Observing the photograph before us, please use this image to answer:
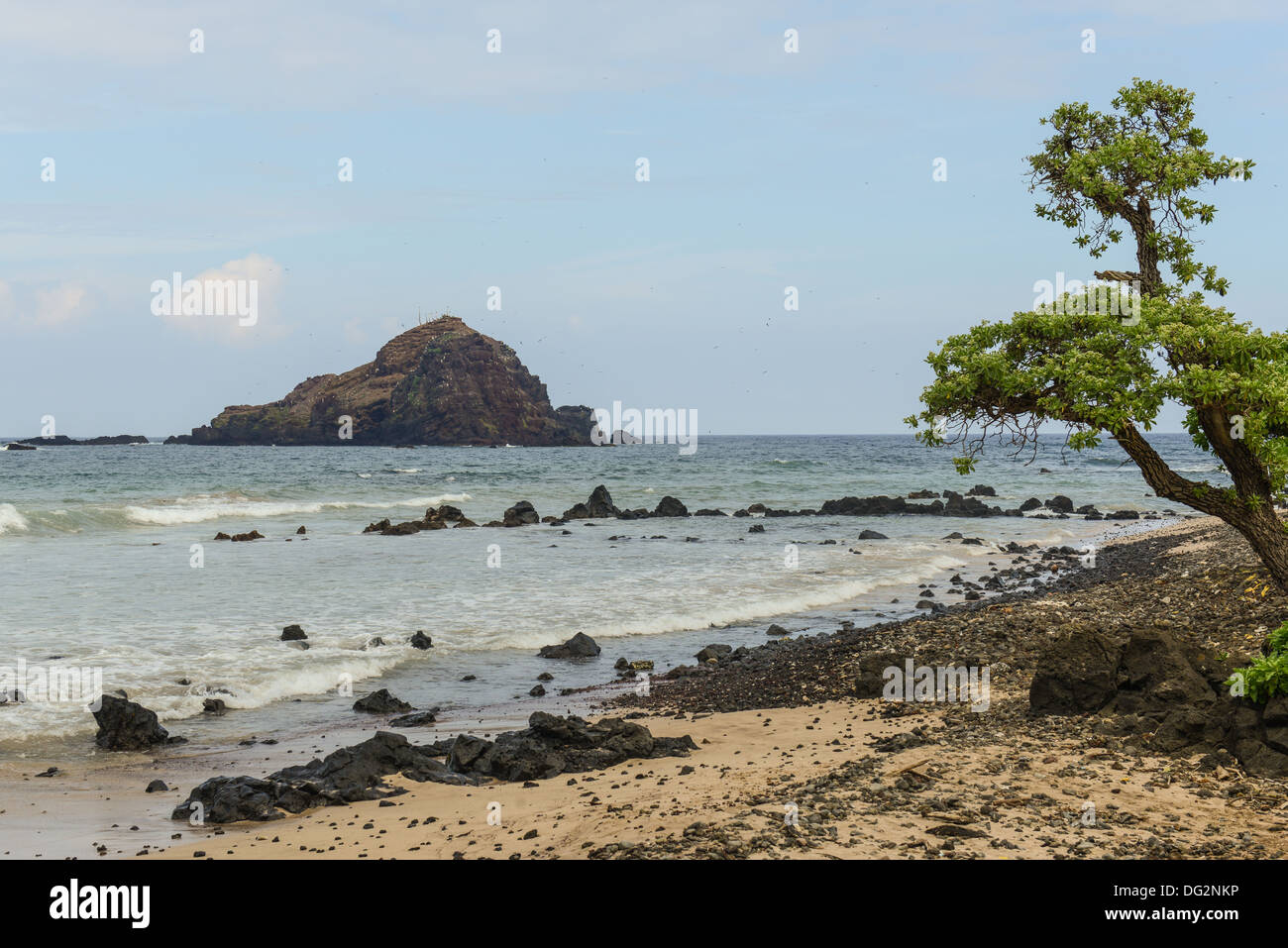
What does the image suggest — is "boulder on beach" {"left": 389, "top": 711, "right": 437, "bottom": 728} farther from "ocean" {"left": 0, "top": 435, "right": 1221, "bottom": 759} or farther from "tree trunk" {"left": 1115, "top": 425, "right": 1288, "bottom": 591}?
"tree trunk" {"left": 1115, "top": 425, "right": 1288, "bottom": 591}

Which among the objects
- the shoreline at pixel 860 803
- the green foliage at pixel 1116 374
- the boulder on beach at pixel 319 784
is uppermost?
the green foliage at pixel 1116 374

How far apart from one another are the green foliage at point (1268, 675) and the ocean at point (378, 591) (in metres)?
Answer: 10.2

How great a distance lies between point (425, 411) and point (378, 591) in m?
156

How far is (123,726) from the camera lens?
13.0m

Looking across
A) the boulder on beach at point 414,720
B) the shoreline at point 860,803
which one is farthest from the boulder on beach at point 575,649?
the shoreline at point 860,803

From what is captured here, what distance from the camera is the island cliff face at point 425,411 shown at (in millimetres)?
176625

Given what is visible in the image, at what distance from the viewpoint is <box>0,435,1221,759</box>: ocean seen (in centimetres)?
1641

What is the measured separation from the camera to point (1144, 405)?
11070 millimetres

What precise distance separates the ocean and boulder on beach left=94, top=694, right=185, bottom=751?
498mm

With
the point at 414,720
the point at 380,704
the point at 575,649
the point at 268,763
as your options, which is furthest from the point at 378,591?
the point at 268,763

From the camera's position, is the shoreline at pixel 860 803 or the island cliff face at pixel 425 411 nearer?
the shoreline at pixel 860 803

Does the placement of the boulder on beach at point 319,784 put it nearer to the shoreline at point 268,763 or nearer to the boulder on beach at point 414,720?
the shoreline at point 268,763
